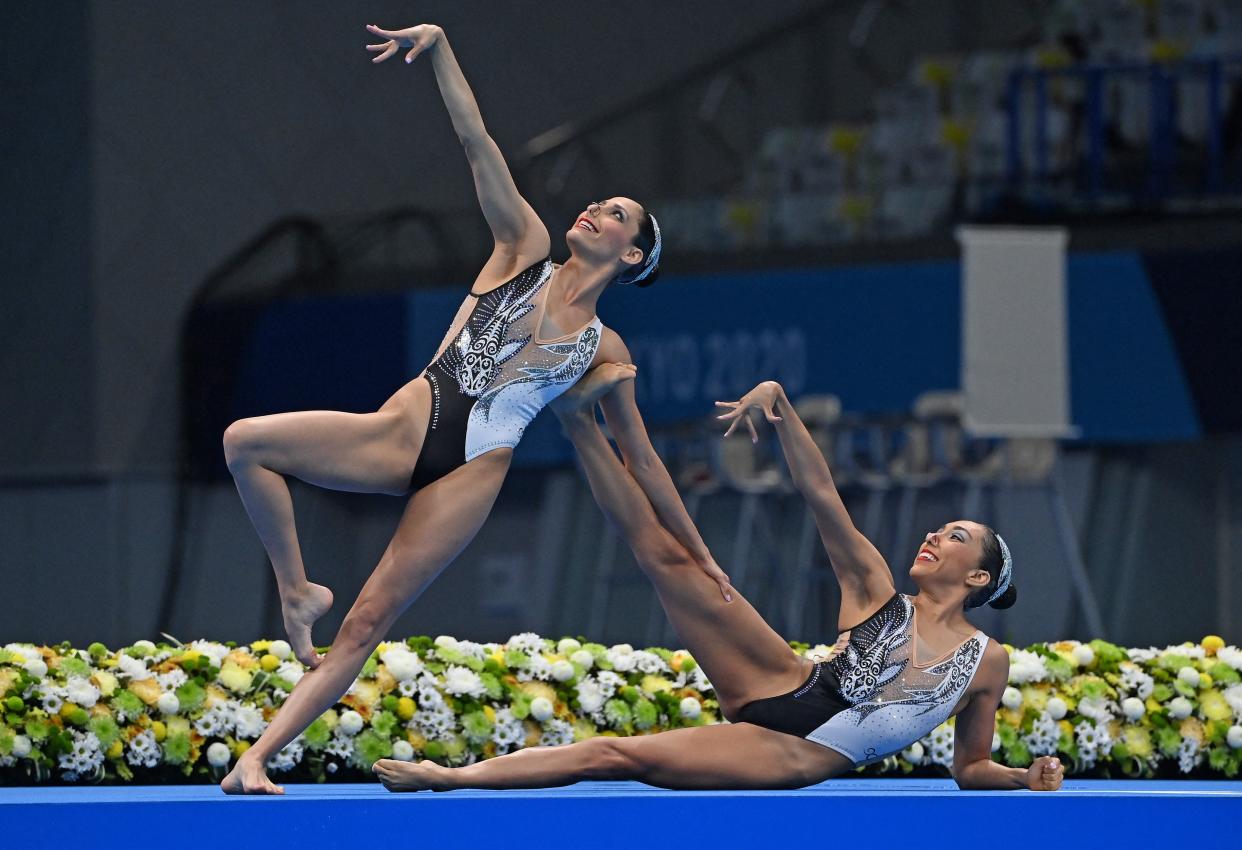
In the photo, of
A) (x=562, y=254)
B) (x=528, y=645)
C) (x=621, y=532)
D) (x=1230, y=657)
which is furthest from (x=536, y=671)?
(x=562, y=254)

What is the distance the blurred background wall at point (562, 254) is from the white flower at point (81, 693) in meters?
4.12

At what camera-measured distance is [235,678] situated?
4641mm

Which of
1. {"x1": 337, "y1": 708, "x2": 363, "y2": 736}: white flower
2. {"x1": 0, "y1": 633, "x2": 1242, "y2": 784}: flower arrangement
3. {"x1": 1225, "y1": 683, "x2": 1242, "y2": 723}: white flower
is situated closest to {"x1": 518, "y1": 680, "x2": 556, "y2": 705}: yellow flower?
{"x1": 0, "y1": 633, "x2": 1242, "y2": 784}: flower arrangement

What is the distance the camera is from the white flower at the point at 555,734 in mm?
4734

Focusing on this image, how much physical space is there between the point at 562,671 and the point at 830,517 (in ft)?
3.17

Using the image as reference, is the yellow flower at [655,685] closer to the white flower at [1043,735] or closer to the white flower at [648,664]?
the white flower at [648,664]

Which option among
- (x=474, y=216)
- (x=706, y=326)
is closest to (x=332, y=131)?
(x=474, y=216)

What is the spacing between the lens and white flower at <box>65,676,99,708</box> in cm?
451

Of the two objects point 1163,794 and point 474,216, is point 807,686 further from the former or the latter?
point 474,216

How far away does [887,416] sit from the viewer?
812 cm

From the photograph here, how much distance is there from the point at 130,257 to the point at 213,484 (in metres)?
1.23

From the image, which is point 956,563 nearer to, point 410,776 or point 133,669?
point 410,776

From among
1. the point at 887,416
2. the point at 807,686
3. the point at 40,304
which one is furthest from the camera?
the point at 40,304

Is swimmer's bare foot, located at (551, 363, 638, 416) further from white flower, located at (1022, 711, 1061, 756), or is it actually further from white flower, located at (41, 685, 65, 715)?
white flower, located at (1022, 711, 1061, 756)
